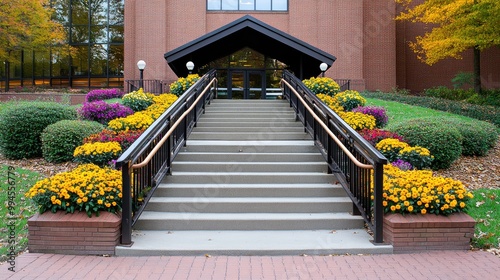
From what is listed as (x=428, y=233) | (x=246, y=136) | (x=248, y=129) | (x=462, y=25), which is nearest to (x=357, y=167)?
(x=428, y=233)

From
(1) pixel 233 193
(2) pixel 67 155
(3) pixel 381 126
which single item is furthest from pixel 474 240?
(2) pixel 67 155

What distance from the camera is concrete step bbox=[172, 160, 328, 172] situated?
864cm

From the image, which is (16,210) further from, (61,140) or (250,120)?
(250,120)

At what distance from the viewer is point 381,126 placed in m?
13.3

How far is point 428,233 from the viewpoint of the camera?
6.12m

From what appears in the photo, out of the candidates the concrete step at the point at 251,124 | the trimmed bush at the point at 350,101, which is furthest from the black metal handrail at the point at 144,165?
the trimmed bush at the point at 350,101

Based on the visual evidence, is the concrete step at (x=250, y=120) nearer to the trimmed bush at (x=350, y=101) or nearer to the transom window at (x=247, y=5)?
the trimmed bush at (x=350, y=101)

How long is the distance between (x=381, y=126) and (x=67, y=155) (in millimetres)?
8111

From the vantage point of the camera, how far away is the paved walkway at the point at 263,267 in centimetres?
526

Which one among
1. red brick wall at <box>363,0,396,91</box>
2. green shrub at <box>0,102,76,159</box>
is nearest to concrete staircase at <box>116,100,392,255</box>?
green shrub at <box>0,102,76,159</box>

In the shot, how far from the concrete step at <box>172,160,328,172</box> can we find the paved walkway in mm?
2861

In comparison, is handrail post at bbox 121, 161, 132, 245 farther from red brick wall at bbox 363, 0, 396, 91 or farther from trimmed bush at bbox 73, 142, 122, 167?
red brick wall at bbox 363, 0, 396, 91

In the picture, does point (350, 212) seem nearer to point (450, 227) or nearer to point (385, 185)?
point (385, 185)

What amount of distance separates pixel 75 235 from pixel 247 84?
19567mm
